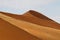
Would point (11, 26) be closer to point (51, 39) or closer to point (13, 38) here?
point (13, 38)

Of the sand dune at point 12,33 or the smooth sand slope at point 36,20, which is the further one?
the smooth sand slope at point 36,20

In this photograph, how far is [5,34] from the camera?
454 cm

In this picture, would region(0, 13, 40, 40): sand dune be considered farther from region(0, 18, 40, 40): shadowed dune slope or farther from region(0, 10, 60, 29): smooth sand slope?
region(0, 10, 60, 29): smooth sand slope

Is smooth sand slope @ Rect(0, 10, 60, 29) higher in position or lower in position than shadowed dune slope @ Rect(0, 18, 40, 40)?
lower

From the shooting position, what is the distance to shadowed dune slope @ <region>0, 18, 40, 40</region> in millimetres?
4314

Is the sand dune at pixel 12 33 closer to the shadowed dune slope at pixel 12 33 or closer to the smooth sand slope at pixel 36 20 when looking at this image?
the shadowed dune slope at pixel 12 33

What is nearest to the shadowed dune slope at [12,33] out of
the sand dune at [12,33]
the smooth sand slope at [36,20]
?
the sand dune at [12,33]

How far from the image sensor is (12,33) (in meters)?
4.57

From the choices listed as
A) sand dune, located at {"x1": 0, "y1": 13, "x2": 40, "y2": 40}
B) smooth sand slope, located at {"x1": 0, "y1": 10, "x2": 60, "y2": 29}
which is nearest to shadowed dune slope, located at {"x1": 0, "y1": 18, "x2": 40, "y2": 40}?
sand dune, located at {"x1": 0, "y1": 13, "x2": 40, "y2": 40}

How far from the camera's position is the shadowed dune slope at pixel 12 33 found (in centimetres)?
431

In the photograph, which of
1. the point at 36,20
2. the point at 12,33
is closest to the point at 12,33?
the point at 12,33

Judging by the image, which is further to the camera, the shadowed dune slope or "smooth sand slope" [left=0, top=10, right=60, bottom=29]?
"smooth sand slope" [left=0, top=10, right=60, bottom=29]

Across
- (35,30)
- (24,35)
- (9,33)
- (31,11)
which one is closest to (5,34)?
(9,33)

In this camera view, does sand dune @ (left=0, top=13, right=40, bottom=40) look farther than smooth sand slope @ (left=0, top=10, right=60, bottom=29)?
No
